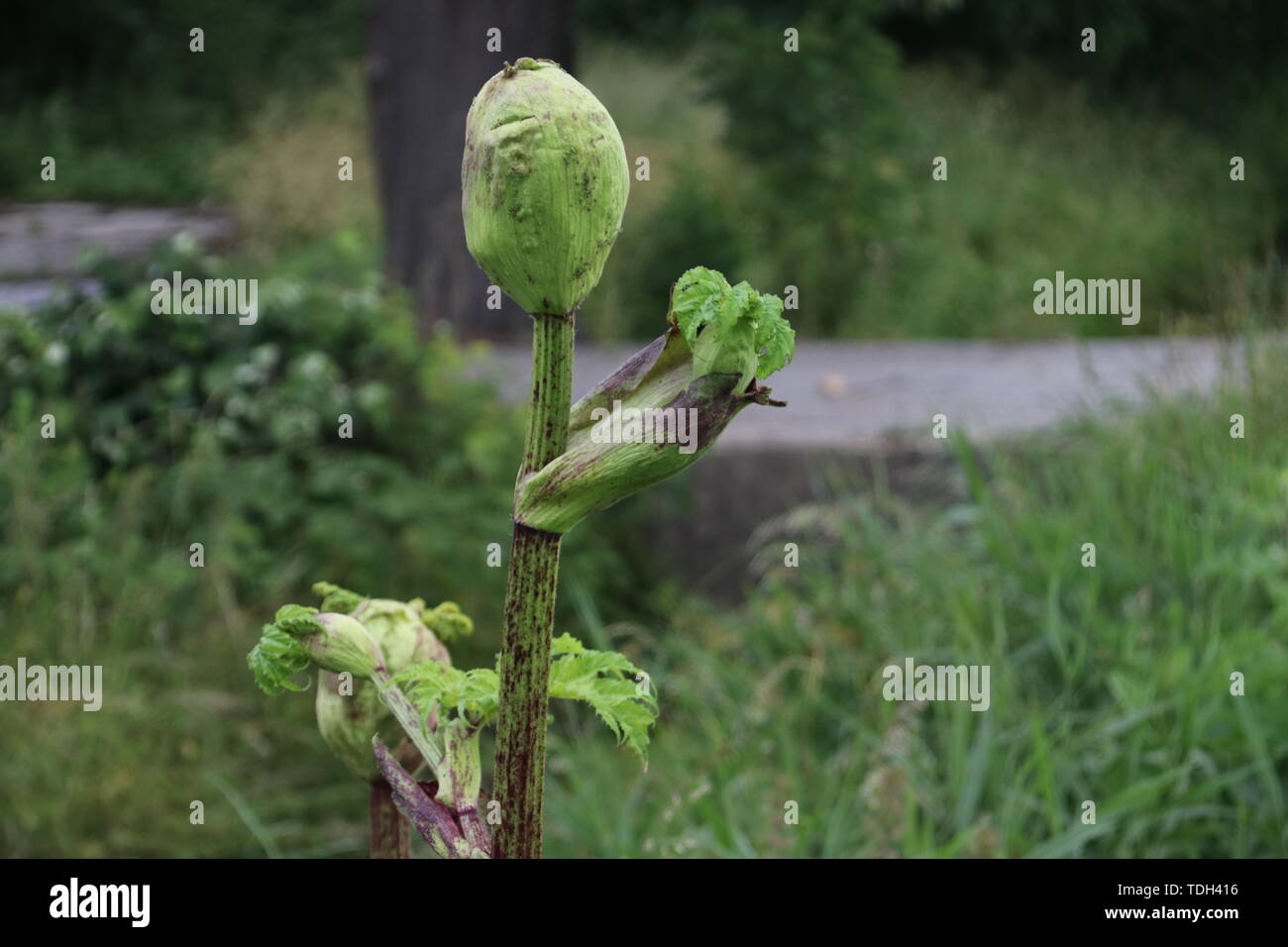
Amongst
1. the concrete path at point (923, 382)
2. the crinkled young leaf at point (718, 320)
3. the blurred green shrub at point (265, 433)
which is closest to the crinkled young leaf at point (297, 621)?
the crinkled young leaf at point (718, 320)

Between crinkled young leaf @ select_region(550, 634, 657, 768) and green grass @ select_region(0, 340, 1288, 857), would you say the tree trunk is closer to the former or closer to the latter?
green grass @ select_region(0, 340, 1288, 857)

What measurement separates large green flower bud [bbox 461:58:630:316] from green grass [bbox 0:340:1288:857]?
1848mm

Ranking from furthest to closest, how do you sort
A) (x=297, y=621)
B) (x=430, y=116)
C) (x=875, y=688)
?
(x=430, y=116)
(x=875, y=688)
(x=297, y=621)

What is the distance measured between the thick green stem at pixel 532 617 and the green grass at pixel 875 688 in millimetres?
1759

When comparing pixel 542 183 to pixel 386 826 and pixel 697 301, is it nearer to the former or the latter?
pixel 697 301

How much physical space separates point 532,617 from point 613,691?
0.17 m

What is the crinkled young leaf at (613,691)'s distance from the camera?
2.23 feet

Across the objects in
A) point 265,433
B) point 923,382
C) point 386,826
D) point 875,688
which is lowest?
point 875,688

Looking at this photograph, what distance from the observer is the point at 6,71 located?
1260 cm

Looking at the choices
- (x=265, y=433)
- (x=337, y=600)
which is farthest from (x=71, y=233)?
(x=337, y=600)

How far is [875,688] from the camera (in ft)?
9.78

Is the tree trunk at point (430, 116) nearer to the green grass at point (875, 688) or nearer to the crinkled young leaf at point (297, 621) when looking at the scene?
the green grass at point (875, 688)
